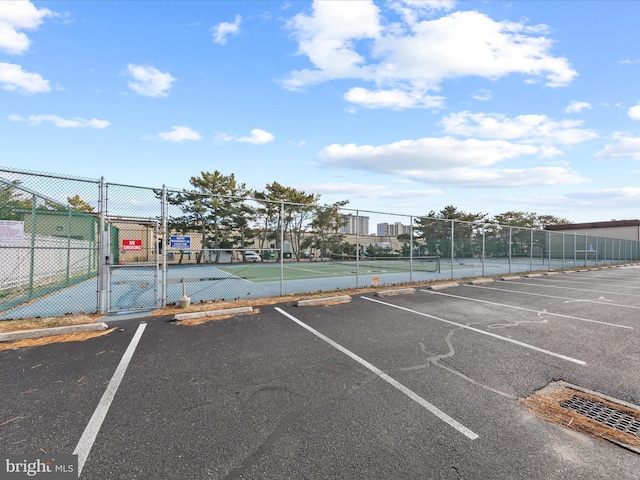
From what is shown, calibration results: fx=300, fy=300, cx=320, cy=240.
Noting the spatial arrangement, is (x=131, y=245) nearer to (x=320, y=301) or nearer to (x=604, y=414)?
(x=320, y=301)

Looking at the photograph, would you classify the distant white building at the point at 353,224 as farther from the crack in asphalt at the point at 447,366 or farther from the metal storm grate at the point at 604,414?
the metal storm grate at the point at 604,414

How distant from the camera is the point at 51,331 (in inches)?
216

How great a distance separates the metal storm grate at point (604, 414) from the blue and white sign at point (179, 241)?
7.51 m

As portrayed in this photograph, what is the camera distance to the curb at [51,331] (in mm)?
5168

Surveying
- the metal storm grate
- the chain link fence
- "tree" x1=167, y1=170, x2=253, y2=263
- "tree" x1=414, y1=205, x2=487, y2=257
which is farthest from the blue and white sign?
"tree" x1=414, y1=205, x2=487, y2=257

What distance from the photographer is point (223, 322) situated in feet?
21.3

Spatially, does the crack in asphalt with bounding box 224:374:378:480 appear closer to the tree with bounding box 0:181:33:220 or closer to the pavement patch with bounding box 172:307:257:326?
the pavement patch with bounding box 172:307:257:326

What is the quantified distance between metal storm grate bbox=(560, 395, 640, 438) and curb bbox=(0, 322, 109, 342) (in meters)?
7.45

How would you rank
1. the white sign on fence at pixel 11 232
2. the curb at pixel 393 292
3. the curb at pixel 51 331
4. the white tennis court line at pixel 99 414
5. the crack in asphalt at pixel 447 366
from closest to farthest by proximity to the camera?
1. the white tennis court line at pixel 99 414
2. the crack in asphalt at pixel 447 366
3. the curb at pixel 51 331
4. the white sign on fence at pixel 11 232
5. the curb at pixel 393 292

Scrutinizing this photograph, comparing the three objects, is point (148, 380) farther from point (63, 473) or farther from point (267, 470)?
point (267, 470)

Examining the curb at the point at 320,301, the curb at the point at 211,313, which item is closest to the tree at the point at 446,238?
the curb at the point at 320,301

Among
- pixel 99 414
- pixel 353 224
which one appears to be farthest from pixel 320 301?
pixel 99 414

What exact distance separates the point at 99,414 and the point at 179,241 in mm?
4833

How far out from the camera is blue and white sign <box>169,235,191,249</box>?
23.9 ft
